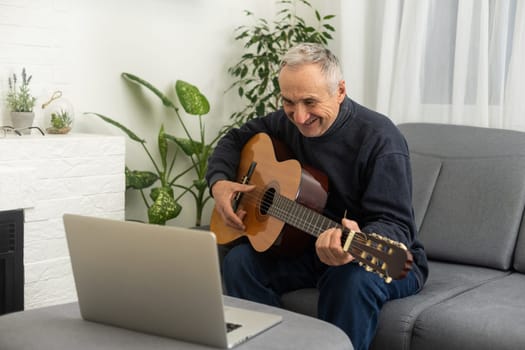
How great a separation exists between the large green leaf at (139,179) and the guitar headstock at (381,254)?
1556 mm

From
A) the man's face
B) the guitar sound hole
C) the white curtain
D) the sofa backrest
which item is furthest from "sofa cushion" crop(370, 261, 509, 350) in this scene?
the white curtain

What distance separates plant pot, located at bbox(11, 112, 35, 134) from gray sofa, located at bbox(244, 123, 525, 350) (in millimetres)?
1224

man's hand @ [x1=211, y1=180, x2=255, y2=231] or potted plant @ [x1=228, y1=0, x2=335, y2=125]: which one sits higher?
potted plant @ [x1=228, y1=0, x2=335, y2=125]

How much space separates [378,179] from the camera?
2.15 meters

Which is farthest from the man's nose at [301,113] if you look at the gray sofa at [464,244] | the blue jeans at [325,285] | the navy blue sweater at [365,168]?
the gray sofa at [464,244]

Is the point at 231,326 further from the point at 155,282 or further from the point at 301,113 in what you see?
the point at 301,113

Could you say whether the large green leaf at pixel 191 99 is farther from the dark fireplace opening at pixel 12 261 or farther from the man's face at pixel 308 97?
the man's face at pixel 308 97

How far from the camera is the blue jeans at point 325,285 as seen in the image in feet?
6.80

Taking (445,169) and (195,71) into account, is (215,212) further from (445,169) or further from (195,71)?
(195,71)

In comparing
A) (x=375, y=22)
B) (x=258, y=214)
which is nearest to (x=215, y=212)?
(x=258, y=214)

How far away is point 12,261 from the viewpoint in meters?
2.66

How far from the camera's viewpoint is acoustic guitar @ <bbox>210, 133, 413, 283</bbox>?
2.21 metres

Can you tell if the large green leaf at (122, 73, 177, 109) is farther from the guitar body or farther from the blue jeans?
the blue jeans

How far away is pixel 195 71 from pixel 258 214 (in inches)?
55.6
